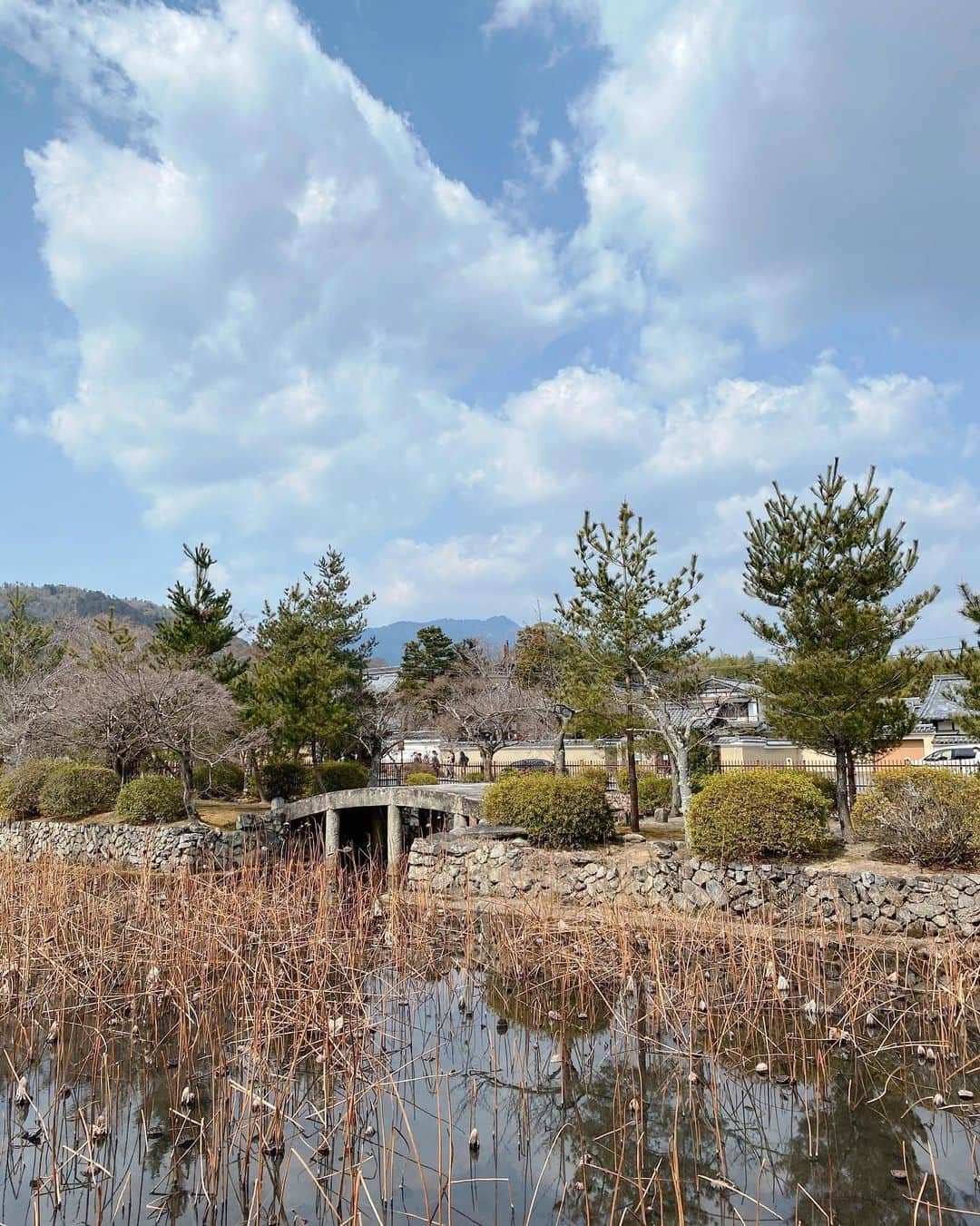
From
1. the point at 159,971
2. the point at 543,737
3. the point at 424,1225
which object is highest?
the point at 543,737

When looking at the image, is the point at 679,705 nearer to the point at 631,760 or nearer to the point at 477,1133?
the point at 631,760

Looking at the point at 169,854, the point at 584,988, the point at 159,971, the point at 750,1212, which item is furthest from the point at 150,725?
the point at 750,1212

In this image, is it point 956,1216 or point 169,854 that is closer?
point 956,1216

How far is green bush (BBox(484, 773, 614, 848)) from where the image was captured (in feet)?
51.1

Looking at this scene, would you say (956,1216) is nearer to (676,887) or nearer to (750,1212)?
(750,1212)

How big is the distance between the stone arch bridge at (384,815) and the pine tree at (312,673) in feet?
8.79

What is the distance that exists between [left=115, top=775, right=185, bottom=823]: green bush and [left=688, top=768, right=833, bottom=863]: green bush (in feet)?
45.7

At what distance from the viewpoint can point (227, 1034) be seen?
25.8 ft

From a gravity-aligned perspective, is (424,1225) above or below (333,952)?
below

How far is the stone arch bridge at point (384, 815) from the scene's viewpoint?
62.2 feet

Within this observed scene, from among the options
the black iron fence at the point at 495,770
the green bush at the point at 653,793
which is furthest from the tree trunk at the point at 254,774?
the green bush at the point at 653,793

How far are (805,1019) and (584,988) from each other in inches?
97.7

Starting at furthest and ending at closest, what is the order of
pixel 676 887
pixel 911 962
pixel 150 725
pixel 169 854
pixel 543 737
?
pixel 543 737 < pixel 150 725 < pixel 169 854 < pixel 676 887 < pixel 911 962

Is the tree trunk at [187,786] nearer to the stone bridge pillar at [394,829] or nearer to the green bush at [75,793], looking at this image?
the green bush at [75,793]
